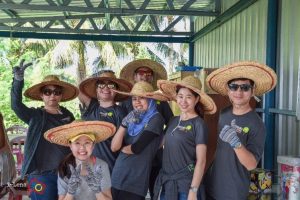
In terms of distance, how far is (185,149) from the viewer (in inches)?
110

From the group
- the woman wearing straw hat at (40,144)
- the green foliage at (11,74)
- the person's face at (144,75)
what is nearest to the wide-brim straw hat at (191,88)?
the person's face at (144,75)

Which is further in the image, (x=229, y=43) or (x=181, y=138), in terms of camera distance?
(x=229, y=43)

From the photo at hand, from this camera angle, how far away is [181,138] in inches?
111

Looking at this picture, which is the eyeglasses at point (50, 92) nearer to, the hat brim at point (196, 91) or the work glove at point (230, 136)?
the hat brim at point (196, 91)

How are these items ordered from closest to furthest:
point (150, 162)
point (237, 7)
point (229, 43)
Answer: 1. point (150, 162)
2. point (237, 7)
3. point (229, 43)

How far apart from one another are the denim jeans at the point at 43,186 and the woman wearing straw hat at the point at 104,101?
0.40 meters

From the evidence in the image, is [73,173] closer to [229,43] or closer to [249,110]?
[249,110]

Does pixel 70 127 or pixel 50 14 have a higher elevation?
pixel 50 14

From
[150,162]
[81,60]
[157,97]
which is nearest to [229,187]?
[150,162]

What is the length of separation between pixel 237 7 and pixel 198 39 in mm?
2833

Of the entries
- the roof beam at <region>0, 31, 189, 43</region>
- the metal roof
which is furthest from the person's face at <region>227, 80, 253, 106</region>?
the roof beam at <region>0, 31, 189, 43</region>

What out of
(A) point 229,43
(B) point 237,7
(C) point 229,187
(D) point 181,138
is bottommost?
(C) point 229,187

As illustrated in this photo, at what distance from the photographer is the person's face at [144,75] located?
12.8 ft

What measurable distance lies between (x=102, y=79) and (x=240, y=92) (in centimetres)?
136
